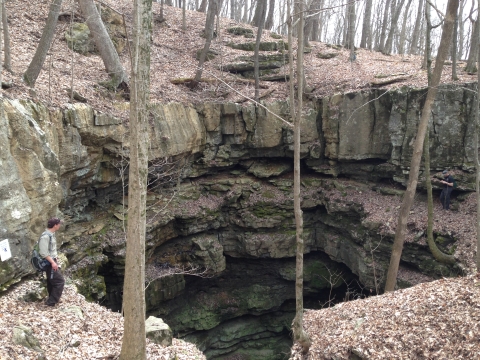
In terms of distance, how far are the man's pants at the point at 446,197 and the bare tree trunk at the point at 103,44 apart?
12.6 meters

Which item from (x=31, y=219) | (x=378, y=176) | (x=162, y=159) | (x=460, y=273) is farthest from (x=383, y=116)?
(x=31, y=219)

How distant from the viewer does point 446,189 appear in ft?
42.9

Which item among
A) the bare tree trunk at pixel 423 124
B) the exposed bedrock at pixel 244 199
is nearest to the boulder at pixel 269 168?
the exposed bedrock at pixel 244 199

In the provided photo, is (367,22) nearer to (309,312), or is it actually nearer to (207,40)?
(207,40)

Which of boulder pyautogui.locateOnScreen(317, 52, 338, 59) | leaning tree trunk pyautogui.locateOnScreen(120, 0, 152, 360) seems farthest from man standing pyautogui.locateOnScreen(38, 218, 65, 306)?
boulder pyautogui.locateOnScreen(317, 52, 338, 59)

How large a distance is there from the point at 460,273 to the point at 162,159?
10521 mm

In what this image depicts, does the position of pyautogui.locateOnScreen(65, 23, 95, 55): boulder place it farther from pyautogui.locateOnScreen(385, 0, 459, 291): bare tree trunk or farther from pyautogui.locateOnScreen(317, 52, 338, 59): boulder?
pyautogui.locateOnScreen(385, 0, 459, 291): bare tree trunk

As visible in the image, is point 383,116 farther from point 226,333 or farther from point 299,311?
point 226,333

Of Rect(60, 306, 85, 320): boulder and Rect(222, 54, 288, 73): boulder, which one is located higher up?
Rect(222, 54, 288, 73): boulder

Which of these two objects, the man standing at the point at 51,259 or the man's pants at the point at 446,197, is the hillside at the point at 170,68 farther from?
the man's pants at the point at 446,197

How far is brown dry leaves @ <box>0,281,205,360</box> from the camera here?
5211 millimetres

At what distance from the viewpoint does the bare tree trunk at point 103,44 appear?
43.7ft

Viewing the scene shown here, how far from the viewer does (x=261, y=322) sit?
17312 mm

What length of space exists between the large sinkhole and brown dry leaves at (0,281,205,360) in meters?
9.26
